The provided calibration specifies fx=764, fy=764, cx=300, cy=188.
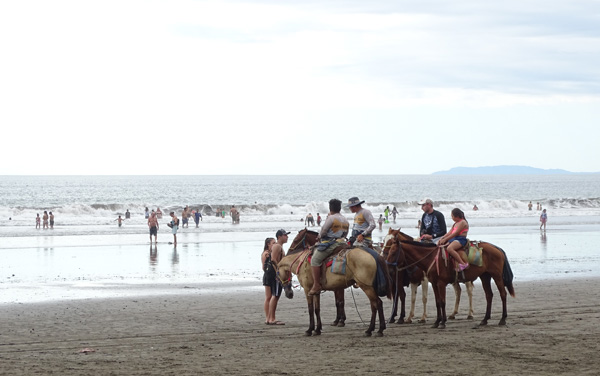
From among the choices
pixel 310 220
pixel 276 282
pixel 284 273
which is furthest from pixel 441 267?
pixel 310 220

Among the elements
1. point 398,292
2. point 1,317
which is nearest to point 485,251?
point 398,292

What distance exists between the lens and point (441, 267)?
13.9m

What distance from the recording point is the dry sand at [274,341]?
1042 centimetres

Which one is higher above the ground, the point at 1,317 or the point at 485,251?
the point at 485,251

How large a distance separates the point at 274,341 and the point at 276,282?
2.10m

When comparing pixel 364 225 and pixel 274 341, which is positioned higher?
pixel 364 225

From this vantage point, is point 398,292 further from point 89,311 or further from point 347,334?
point 89,311

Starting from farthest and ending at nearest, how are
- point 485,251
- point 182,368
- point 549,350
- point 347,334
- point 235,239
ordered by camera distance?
point 235,239, point 485,251, point 347,334, point 549,350, point 182,368

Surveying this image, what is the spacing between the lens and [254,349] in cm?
1196

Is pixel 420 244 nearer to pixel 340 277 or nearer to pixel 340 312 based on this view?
pixel 340 277

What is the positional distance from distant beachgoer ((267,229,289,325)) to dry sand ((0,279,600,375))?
0.36m

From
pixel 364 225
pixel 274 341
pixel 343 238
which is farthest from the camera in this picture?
pixel 364 225

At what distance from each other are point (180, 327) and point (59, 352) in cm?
296

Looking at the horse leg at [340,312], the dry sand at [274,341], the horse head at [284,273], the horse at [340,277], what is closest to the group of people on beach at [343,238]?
the horse at [340,277]
